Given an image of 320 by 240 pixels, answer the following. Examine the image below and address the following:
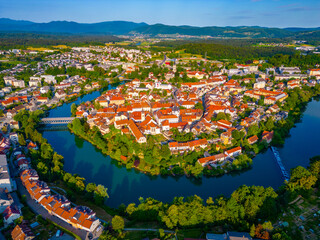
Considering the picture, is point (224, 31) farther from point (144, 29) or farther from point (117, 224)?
point (117, 224)

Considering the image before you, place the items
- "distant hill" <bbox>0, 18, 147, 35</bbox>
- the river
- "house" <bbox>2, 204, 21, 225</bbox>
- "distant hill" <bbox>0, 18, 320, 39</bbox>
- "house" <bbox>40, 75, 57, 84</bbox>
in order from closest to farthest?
"house" <bbox>2, 204, 21, 225</bbox> → the river → "house" <bbox>40, 75, 57, 84</bbox> → "distant hill" <bbox>0, 18, 320, 39</bbox> → "distant hill" <bbox>0, 18, 147, 35</bbox>

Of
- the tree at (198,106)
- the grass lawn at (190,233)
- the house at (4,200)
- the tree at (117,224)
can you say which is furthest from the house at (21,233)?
the tree at (198,106)

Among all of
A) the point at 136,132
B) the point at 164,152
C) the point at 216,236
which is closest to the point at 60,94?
the point at 136,132

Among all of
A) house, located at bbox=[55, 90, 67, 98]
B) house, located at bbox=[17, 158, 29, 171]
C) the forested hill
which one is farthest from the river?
the forested hill

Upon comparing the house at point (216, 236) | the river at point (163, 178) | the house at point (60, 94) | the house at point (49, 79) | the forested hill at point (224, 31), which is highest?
the forested hill at point (224, 31)

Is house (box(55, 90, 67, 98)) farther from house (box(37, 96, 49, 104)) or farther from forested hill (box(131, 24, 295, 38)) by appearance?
forested hill (box(131, 24, 295, 38))

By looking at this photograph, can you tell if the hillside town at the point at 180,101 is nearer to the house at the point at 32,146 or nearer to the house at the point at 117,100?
the house at the point at 117,100
